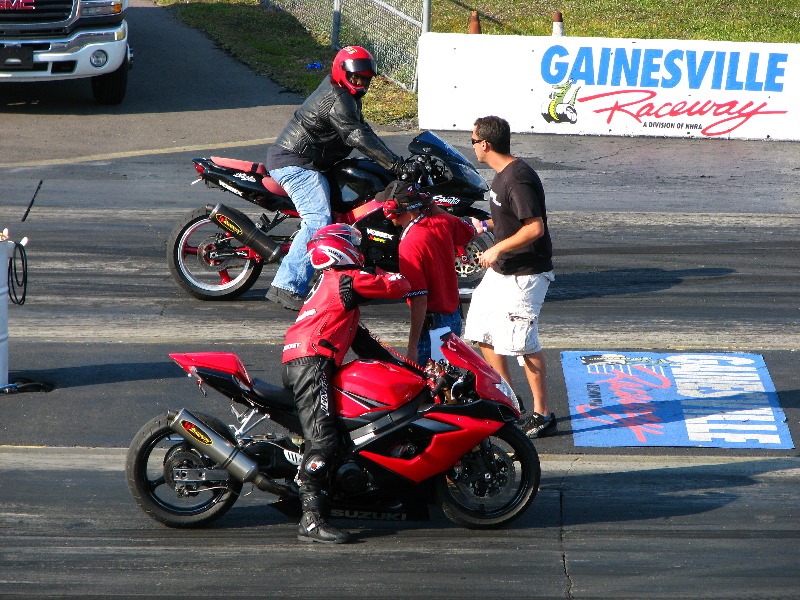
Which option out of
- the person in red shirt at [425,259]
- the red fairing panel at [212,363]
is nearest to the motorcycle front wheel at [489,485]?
the person in red shirt at [425,259]

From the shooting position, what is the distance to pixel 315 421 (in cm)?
532

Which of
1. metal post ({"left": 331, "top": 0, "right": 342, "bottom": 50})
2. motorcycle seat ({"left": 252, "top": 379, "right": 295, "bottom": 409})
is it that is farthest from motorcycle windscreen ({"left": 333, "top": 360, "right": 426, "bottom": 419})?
metal post ({"left": 331, "top": 0, "right": 342, "bottom": 50})

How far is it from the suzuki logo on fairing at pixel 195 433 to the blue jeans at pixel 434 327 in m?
1.59

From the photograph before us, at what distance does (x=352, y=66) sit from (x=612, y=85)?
728 cm

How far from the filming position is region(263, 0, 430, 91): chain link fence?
16.9 m

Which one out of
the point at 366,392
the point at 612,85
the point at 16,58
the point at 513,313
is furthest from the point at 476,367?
the point at 16,58

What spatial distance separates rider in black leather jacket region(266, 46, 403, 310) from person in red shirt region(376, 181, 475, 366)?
2.05m

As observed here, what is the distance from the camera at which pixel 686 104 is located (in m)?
14.8

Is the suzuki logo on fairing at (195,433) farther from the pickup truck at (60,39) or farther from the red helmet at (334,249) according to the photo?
the pickup truck at (60,39)

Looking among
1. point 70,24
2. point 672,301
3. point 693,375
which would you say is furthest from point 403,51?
point 693,375

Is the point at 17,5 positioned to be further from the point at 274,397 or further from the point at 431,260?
the point at 274,397

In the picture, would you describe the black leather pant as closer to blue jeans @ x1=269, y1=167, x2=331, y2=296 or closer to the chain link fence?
blue jeans @ x1=269, y1=167, x2=331, y2=296

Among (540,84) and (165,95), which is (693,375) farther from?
(165,95)

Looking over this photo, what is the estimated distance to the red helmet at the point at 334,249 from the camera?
5.40m
